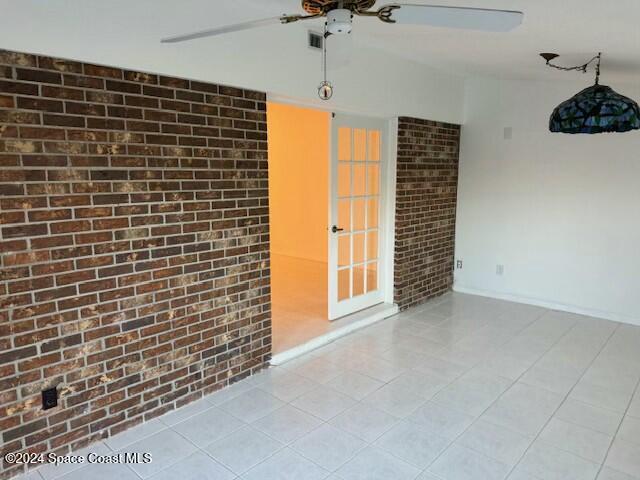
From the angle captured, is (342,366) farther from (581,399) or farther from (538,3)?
(538,3)

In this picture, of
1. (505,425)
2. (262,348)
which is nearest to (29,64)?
(262,348)

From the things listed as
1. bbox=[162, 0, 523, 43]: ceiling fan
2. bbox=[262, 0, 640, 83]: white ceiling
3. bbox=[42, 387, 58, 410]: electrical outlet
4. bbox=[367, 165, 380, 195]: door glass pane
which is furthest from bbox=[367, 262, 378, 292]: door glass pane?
bbox=[162, 0, 523, 43]: ceiling fan

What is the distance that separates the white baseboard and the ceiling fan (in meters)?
3.91

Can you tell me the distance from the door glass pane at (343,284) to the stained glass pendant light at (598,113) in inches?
87.3

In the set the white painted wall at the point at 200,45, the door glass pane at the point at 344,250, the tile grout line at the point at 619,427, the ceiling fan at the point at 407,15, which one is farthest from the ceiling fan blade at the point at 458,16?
the door glass pane at the point at 344,250

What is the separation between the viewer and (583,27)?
2.59m

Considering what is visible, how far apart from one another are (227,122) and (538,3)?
188 centimetres

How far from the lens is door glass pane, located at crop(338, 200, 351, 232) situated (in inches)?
165

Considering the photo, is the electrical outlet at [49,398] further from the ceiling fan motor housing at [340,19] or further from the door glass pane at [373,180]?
the door glass pane at [373,180]

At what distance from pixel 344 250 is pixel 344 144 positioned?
1006 millimetres

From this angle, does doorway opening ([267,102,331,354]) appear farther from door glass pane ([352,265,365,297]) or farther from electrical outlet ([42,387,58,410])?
electrical outlet ([42,387,58,410])

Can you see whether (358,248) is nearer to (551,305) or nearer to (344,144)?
(344,144)

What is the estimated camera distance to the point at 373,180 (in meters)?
4.54

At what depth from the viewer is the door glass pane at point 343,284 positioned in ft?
14.2
